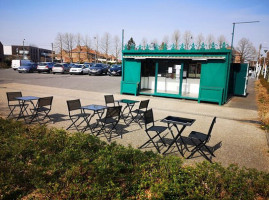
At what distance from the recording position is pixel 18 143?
4320 millimetres

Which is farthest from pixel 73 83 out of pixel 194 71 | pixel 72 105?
pixel 72 105

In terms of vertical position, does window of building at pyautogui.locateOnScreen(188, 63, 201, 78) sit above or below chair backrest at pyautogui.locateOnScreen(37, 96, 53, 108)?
above

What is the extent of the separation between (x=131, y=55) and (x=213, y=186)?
11.4m

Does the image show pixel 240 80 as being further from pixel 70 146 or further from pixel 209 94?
pixel 70 146

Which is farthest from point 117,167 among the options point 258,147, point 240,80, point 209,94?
point 240,80

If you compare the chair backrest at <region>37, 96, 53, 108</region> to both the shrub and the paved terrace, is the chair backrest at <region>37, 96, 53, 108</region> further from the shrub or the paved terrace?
the shrub

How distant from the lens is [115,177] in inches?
136

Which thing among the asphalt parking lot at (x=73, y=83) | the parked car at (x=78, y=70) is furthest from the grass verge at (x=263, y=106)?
the parked car at (x=78, y=70)

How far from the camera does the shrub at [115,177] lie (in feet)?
9.90

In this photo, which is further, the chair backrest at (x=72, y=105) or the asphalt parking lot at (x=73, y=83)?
the asphalt parking lot at (x=73, y=83)

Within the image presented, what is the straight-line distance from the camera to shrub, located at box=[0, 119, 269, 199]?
302cm

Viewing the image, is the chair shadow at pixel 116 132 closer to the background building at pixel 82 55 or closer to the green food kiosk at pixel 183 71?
the green food kiosk at pixel 183 71

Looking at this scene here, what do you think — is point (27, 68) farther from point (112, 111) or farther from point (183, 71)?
point (112, 111)

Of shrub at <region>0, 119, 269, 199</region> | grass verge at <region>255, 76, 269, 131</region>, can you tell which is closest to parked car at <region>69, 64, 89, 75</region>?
grass verge at <region>255, 76, 269, 131</region>
